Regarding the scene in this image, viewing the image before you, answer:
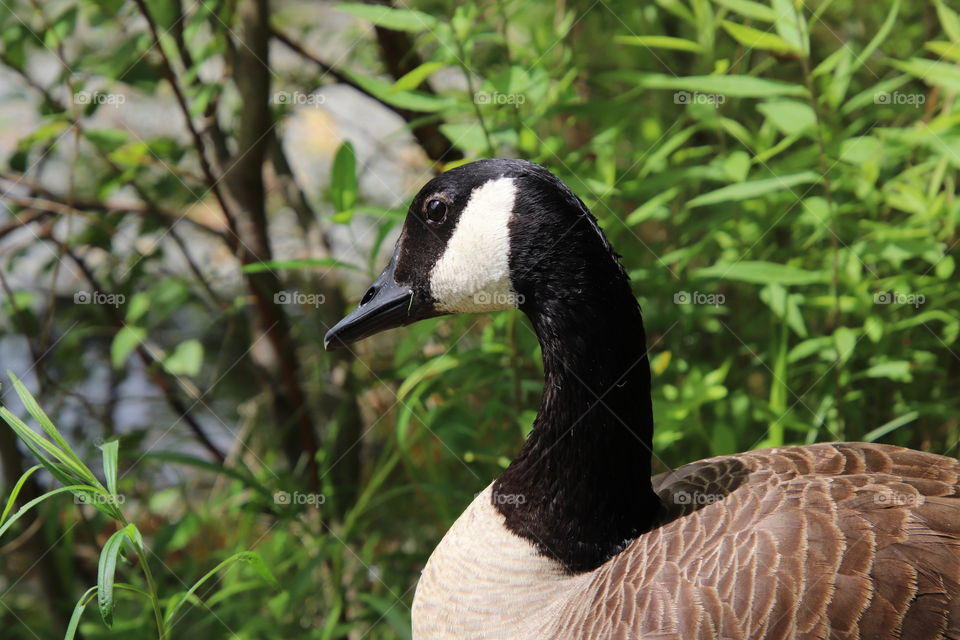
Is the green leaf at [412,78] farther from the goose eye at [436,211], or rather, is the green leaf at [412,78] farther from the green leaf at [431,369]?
the green leaf at [431,369]

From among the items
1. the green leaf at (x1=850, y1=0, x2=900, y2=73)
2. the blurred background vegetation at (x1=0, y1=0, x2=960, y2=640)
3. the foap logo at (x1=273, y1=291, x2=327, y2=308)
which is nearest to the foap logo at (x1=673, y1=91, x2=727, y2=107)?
the blurred background vegetation at (x1=0, y1=0, x2=960, y2=640)

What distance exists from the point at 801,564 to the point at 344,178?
1.49 meters

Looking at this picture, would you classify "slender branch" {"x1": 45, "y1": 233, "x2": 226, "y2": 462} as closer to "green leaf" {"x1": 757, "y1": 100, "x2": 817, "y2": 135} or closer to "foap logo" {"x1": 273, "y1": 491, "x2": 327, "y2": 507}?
"foap logo" {"x1": 273, "y1": 491, "x2": 327, "y2": 507}

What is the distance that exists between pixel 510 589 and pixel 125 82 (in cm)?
203

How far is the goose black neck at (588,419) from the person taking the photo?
6.32ft

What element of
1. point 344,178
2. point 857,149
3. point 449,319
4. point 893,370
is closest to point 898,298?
point 893,370

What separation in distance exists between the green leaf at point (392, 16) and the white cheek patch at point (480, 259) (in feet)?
1.94

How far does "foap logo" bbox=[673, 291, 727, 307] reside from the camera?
274 cm

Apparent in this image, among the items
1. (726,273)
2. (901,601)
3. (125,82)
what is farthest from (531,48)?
(901,601)

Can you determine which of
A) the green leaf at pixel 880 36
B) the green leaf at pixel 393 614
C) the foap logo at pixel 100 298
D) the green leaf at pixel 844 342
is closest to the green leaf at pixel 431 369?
the green leaf at pixel 393 614

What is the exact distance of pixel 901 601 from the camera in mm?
1595

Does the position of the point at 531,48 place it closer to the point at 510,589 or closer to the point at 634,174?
the point at 634,174

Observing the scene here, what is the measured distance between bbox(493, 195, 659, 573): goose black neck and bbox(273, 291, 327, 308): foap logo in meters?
1.31

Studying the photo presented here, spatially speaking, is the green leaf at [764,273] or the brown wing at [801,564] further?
the green leaf at [764,273]
